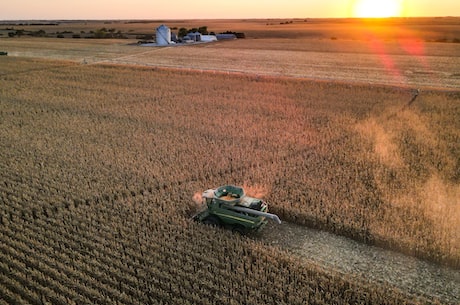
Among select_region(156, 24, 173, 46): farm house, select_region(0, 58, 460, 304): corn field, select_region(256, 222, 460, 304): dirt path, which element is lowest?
select_region(256, 222, 460, 304): dirt path

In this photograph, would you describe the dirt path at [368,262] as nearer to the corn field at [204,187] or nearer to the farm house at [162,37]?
the corn field at [204,187]

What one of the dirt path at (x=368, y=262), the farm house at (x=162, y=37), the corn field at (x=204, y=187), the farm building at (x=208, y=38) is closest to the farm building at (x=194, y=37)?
the farm building at (x=208, y=38)

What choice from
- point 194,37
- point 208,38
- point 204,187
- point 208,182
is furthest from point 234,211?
point 208,38

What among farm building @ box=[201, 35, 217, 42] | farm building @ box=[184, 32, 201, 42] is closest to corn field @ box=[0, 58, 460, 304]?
farm building @ box=[184, 32, 201, 42]

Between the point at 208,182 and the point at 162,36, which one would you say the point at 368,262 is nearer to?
the point at 208,182

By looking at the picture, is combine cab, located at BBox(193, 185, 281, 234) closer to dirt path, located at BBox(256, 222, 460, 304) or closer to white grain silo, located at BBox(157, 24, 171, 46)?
dirt path, located at BBox(256, 222, 460, 304)

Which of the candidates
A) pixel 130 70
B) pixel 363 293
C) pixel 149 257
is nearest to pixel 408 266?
pixel 363 293
